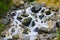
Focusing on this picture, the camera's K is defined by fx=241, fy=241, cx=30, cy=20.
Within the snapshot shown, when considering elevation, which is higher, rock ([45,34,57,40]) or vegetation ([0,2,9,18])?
vegetation ([0,2,9,18])

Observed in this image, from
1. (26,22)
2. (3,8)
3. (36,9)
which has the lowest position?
(26,22)

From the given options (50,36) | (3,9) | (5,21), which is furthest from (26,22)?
(50,36)

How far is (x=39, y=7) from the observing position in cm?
991

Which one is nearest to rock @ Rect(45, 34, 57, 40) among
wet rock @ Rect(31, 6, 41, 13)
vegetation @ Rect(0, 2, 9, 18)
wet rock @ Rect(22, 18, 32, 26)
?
wet rock @ Rect(22, 18, 32, 26)

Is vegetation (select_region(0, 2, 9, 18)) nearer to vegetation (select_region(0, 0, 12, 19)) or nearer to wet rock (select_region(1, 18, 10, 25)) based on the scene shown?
vegetation (select_region(0, 0, 12, 19))

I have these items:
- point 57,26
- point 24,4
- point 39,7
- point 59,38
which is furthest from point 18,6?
point 59,38

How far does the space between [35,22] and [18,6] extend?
156cm

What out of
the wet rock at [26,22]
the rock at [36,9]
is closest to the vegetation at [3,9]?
the wet rock at [26,22]

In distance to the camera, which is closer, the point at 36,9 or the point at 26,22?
the point at 26,22

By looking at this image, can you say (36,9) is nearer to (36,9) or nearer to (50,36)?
(36,9)

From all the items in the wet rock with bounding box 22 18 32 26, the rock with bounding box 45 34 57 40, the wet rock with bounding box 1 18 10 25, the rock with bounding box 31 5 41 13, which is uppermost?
the rock with bounding box 31 5 41 13

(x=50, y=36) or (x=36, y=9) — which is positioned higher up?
(x=36, y=9)

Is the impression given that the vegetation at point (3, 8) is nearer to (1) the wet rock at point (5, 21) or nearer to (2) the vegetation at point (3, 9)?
(2) the vegetation at point (3, 9)

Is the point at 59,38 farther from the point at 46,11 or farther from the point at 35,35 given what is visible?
the point at 46,11
